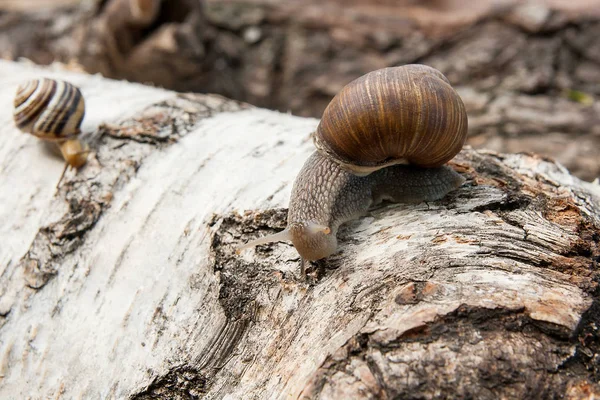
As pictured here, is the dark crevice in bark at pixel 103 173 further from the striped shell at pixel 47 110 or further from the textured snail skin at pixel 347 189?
the textured snail skin at pixel 347 189

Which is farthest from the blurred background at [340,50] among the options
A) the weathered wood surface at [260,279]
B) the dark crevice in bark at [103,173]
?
the weathered wood surface at [260,279]

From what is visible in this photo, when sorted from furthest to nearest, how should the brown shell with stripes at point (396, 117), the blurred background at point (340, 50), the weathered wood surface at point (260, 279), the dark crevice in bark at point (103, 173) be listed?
1. the blurred background at point (340, 50)
2. the dark crevice in bark at point (103, 173)
3. the brown shell with stripes at point (396, 117)
4. the weathered wood surface at point (260, 279)

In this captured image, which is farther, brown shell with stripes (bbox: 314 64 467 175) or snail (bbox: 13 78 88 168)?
snail (bbox: 13 78 88 168)

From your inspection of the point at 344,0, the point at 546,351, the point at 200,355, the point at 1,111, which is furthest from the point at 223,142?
the point at 344,0

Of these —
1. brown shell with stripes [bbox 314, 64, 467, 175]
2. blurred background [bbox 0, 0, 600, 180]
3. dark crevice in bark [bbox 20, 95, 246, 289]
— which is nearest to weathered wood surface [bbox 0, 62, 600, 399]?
dark crevice in bark [bbox 20, 95, 246, 289]

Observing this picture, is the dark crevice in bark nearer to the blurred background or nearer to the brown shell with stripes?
the brown shell with stripes

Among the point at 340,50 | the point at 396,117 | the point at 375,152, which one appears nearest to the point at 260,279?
the point at 375,152

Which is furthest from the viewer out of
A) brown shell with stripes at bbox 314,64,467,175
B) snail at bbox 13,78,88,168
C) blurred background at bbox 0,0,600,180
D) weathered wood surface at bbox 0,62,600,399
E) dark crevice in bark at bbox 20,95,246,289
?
blurred background at bbox 0,0,600,180

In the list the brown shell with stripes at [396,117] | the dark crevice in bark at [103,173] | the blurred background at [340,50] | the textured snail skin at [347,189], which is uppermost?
the brown shell with stripes at [396,117]
